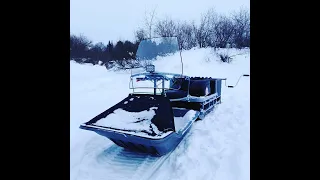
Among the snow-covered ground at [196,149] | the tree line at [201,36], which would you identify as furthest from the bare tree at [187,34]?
the snow-covered ground at [196,149]

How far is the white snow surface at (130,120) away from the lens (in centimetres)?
289

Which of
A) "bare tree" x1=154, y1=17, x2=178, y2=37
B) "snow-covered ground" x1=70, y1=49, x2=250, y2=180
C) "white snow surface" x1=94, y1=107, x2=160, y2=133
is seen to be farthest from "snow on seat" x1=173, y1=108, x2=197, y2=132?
"bare tree" x1=154, y1=17, x2=178, y2=37

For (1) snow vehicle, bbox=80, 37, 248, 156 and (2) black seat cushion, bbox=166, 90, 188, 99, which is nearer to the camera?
(1) snow vehicle, bbox=80, 37, 248, 156

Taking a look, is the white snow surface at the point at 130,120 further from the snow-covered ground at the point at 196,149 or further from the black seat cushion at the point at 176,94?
the black seat cushion at the point at 176,94

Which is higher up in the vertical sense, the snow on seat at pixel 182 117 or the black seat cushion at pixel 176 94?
the black seat cushion at pixel 176 94

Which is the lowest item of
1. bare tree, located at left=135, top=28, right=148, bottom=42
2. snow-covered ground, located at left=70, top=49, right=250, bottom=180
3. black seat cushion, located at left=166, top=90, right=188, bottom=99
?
snow-covered ground, located at left=70, top=49, right=250, bottom=180

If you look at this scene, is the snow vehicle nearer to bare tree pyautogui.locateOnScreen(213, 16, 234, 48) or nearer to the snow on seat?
the snow on seat

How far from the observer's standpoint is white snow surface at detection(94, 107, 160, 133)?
289cm

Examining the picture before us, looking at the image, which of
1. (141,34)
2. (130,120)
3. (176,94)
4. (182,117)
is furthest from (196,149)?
(141,34)

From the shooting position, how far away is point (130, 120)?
305 centimetres
